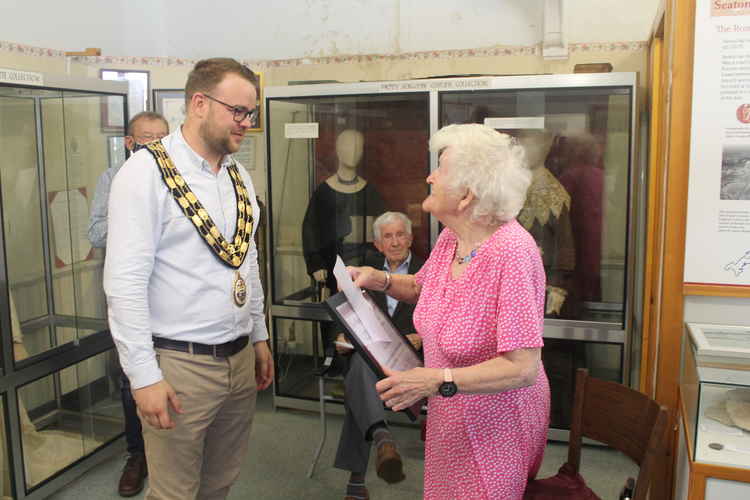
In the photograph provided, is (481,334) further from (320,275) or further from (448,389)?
(320,275)

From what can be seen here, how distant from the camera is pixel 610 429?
68.3 inches

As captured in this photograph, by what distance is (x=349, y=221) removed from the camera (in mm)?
3521

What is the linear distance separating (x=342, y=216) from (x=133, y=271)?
1894mm

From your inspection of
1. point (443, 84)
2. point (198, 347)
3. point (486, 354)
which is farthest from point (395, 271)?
point (486, 354)

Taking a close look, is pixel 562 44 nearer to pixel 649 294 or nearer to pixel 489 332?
pixel 649 294

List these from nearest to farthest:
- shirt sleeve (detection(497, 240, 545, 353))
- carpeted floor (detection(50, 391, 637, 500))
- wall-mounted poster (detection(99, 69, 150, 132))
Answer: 1. shirt sleeve (detection(497, 240, 545, 353))
2. carpeted floor (detection(50, 391, 637, 500))
3. wall-mounted poster (detection(99, 69, 150, 132))

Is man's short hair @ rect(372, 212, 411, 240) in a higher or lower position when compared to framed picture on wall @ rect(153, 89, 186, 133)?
lower

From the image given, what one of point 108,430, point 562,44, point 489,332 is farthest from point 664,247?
point 108,430

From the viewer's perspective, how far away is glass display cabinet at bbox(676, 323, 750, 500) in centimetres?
145

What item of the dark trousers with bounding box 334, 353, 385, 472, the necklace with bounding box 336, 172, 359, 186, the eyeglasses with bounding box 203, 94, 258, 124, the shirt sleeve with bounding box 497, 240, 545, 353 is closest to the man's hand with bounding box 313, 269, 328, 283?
the necklace with bounding box 336, 172, 359, 186

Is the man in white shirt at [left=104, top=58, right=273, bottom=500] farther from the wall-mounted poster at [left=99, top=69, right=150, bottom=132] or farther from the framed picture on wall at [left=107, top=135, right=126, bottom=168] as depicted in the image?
the wall-mounted poster at [left=99, top=69, right=150, bottom=132]

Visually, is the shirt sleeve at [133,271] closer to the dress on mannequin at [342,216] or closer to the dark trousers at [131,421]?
the dark trousers at [131,421]

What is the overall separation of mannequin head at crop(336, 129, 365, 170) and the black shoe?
1736 millimetres

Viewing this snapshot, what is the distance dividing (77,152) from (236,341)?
4.80 ft
